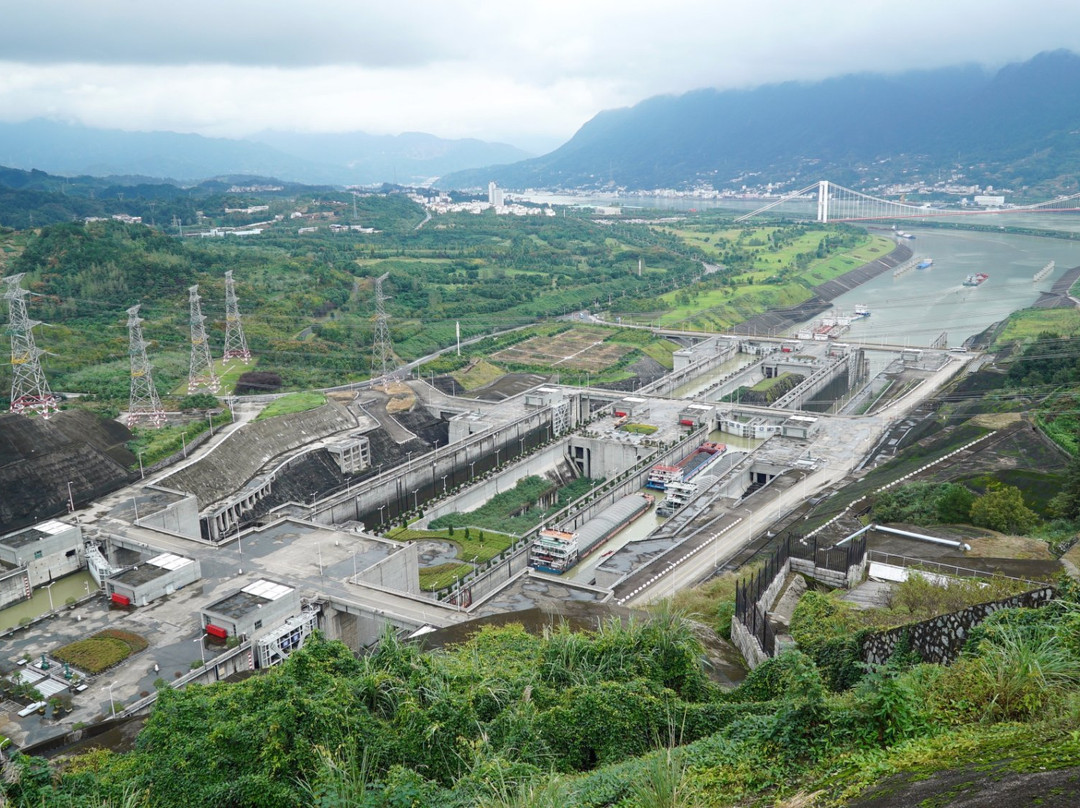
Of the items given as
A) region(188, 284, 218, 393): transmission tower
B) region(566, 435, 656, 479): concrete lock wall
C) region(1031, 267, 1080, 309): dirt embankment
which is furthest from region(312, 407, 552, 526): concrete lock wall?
region(1031, 267, 1080, 309): dirt embankment

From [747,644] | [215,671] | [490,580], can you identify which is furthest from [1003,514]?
[215,671]

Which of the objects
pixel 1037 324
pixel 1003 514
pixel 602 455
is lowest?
pixel 602 455

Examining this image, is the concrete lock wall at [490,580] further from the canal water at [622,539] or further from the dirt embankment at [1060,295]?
the dirt embankment at [1060,295]

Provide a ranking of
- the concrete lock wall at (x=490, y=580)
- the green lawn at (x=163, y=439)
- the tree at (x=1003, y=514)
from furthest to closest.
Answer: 1. the green lawn at (x=163, y=439)
2. the concrete lock wall at (x=490, y=580)
3. the tree at (x=1003, y=514)

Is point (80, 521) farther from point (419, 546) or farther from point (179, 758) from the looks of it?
point (179, 758)

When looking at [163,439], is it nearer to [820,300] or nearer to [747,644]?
[747,644]

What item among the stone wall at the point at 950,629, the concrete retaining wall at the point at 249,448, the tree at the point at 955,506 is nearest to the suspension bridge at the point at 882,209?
the concrete retaining wall at the point at 249,448

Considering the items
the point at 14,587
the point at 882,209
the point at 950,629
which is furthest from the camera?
the point at 882,209
